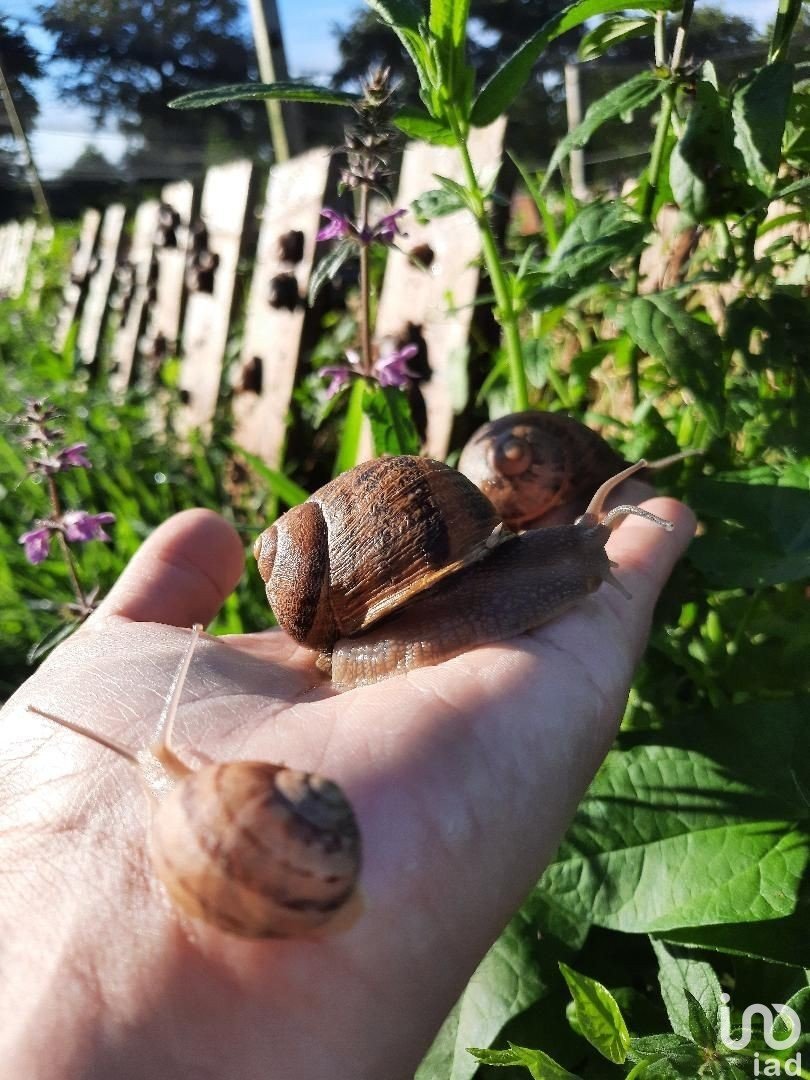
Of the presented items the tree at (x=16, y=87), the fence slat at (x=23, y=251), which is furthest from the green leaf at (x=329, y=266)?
the fence slat at (x=23, y=251)

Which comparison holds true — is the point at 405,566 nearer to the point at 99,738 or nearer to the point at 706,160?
the point at 99,738

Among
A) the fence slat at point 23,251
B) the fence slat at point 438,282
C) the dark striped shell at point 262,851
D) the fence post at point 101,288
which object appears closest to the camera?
the dark striped shell at point 262,851

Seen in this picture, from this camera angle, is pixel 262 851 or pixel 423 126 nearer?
pixel 262 851

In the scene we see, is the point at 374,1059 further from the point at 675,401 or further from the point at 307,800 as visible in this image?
the point at 675,401

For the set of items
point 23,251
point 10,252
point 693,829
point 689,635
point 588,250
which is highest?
point 10,252

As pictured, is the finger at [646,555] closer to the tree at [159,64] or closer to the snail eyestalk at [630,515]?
the snail eyestalk at [630,515]

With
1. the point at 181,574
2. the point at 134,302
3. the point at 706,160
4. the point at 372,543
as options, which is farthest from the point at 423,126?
the point at 134,302
